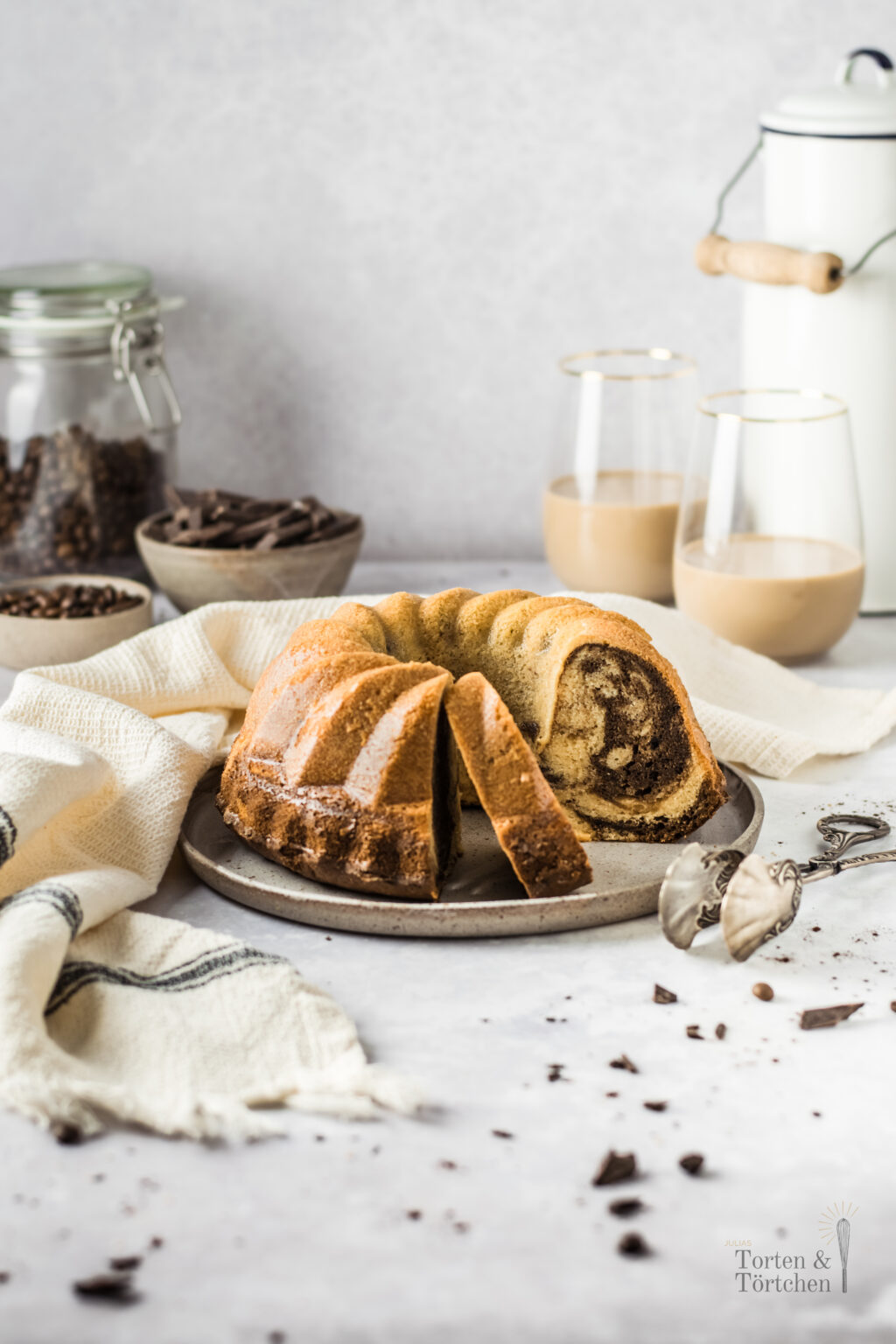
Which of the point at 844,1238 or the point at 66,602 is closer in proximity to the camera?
the point at 844,1238

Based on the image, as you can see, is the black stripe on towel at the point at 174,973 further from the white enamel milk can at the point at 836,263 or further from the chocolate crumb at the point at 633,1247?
the white enamel milk can at the point at 836,263

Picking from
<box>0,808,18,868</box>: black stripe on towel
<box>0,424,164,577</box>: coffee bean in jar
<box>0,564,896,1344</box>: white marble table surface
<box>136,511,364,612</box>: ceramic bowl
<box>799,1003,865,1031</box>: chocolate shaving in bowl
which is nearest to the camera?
<box>0,564,896,1344</box>: white marble table surface

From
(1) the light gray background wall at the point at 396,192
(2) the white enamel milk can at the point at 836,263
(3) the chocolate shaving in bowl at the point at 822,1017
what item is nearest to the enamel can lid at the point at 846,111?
(2) the white enamel milk can at the point at 836,263

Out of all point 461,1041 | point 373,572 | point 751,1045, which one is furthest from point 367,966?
point 373,572

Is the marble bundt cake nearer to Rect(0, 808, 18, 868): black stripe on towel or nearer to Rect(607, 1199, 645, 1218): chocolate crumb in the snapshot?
Rect(0, 808, 18, 868): black stripe on towel

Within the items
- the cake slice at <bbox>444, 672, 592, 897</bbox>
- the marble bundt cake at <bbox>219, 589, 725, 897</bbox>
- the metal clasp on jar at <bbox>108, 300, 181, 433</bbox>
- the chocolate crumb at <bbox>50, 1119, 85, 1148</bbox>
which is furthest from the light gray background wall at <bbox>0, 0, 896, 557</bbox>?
the chocolate crumb at <bbox>50, 1119, 85, 1148</bbox>

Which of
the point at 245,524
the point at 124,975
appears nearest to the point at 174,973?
the point at 124,975

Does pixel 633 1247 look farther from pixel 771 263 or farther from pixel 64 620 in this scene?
pixel 771 263
